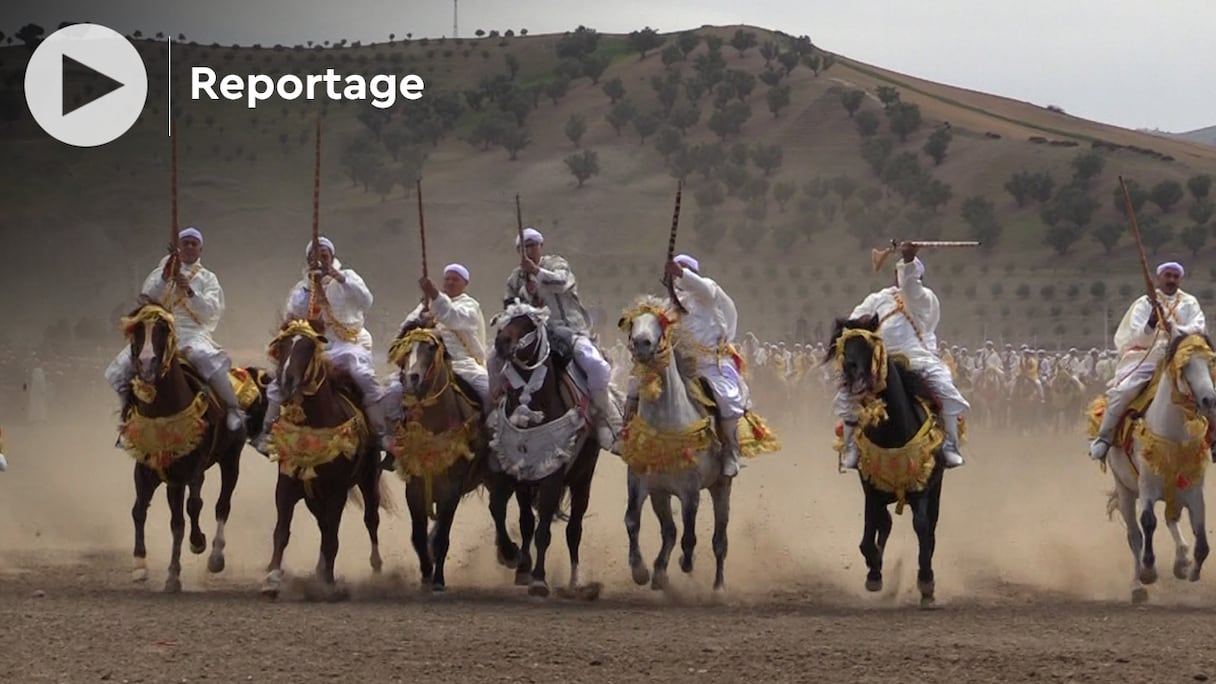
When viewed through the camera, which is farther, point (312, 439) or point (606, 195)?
point (606, 195)

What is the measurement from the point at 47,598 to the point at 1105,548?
10358mm

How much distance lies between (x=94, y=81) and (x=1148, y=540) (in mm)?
76821

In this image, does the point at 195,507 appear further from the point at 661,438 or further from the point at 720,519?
the point at 720,519

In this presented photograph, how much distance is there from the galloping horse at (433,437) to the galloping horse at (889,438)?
3103 millimetres

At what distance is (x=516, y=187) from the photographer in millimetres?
90875

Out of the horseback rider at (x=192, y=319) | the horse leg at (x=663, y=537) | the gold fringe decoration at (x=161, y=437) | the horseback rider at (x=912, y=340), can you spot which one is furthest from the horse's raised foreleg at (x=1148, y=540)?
the gold fringe decoration at (x=161, y=437)

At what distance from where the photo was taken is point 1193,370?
1457cm

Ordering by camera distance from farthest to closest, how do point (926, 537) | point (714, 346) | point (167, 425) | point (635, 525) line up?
point (714, 346) → point (167, 425) → point (635, 525) → point (926, 537)

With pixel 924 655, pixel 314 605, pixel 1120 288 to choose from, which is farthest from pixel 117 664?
pixel 1120 288

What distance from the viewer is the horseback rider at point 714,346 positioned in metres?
15.3

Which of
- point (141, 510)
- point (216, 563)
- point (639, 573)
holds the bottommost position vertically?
point (639, 573)

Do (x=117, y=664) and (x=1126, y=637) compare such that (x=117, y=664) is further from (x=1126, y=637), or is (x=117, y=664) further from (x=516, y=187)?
(x=516, y=187)

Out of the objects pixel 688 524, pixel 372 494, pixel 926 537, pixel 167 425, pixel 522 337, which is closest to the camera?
pixel 522 337

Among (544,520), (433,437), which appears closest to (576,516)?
(544,520)
